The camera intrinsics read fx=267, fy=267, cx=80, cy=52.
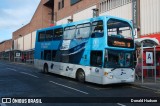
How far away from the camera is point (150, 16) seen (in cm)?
2311

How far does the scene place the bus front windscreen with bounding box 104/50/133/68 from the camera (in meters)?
15.7

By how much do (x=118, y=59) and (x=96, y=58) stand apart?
1345 mm

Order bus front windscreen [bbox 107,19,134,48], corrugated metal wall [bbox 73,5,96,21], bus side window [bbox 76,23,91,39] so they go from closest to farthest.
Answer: bus front windscreen [bbox 107,19,134,48]
bus side window [bbox 76,23,91,39]
corrugated metal wall [bbox 73,5,96,21]

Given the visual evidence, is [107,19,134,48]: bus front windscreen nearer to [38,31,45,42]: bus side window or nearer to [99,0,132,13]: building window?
[38,31,45,42]: bus side window

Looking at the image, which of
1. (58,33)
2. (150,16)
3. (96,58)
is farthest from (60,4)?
(96,58)

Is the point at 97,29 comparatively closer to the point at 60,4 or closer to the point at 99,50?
the point at 99,50

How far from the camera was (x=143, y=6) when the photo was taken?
2411 cm

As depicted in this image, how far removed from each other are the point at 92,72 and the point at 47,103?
6.22m

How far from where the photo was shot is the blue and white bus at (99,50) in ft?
51.5

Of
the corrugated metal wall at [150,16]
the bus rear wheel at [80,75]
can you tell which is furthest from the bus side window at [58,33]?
the corrugated metal wall at [150,16]

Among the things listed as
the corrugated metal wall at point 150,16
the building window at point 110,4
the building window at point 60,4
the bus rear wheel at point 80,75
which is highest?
the building window at point 60,4

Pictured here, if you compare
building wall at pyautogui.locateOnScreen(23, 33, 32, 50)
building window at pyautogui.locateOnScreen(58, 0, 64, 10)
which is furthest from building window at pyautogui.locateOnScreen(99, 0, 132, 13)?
building wall at pyautogui.locateOnScreen(23, 33, 32, 50)

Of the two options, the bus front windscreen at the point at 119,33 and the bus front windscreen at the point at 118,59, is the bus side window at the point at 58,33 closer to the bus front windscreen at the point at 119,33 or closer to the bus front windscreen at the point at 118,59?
the bus front windscreen at the point at 119,33

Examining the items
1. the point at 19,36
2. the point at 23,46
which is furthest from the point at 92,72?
the point at 19,36
